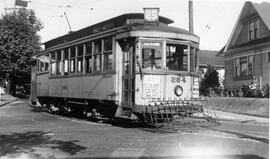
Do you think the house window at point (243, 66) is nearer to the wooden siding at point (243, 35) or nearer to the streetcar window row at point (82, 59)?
the wooden siding at point (243, 35)

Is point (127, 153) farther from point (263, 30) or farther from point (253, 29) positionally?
point (253, 29)

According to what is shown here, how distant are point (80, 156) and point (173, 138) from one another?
9.25 ft

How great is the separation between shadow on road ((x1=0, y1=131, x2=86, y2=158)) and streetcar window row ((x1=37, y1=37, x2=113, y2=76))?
3.31 metres

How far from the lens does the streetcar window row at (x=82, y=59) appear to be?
41.7 ft

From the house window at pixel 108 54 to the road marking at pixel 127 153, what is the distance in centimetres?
493

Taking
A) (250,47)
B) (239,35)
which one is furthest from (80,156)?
(239,35)

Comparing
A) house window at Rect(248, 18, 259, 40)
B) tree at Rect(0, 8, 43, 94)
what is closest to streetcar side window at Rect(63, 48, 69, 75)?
house window at Rect(248, 18, 259, 40)

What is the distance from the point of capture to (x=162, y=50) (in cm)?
1166

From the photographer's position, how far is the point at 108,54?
41.4 ft

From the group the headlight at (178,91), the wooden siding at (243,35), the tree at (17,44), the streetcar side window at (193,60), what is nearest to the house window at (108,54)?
the headlight at (178,91)

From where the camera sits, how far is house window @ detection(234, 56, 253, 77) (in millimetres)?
27016

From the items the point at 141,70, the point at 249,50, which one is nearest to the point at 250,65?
the point at 249,50

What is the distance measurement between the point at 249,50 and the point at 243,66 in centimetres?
158

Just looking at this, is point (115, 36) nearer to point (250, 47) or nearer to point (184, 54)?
point (184, 54)
